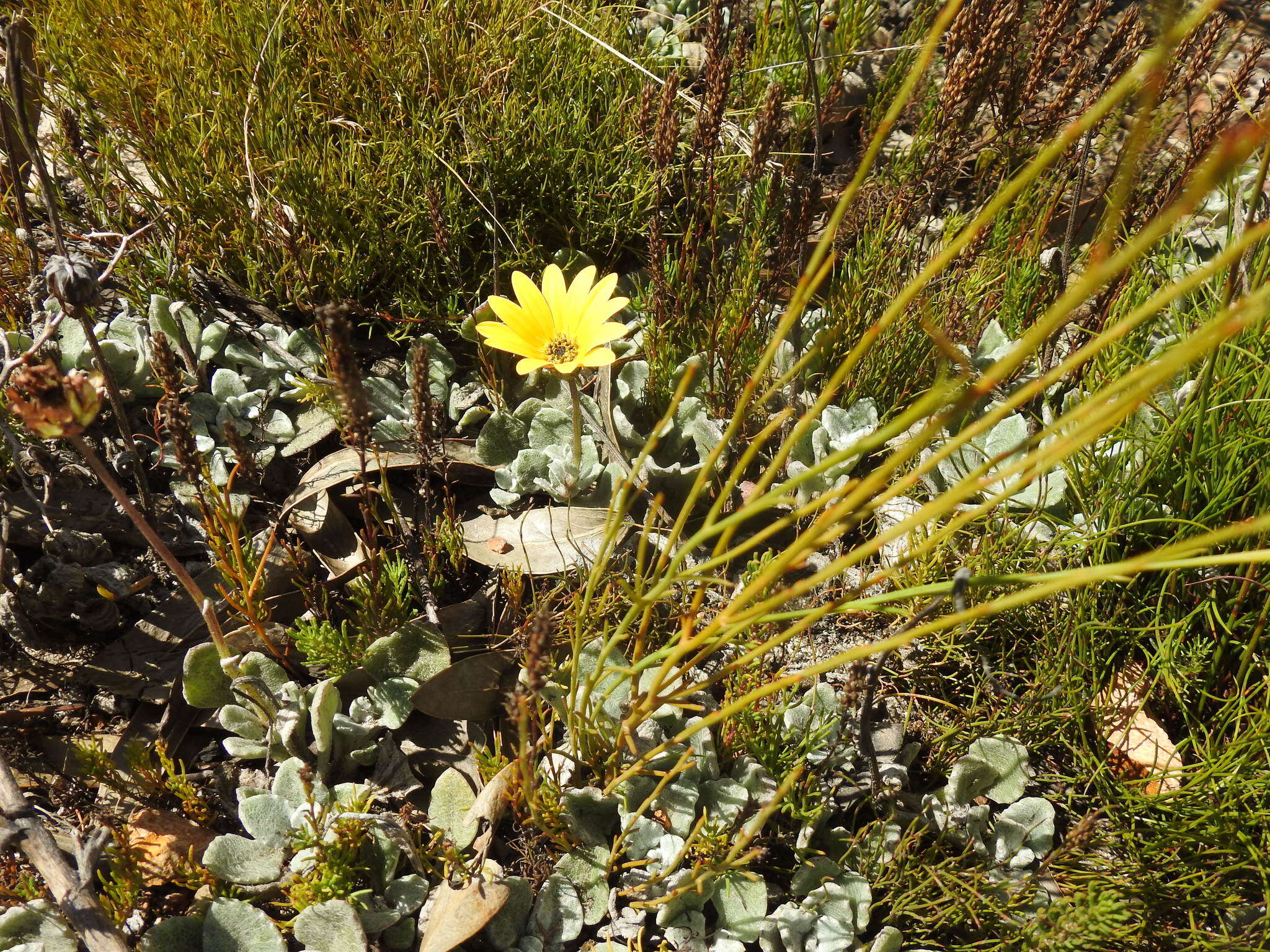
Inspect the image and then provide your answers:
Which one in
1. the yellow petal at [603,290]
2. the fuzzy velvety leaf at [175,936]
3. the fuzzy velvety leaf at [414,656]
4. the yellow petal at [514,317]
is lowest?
the fuzzy velvety leaf at [175,936]

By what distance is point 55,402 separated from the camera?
1.27 meters

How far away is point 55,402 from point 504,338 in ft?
2.78

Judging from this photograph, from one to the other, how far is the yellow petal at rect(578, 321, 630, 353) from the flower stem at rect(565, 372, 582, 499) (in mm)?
70

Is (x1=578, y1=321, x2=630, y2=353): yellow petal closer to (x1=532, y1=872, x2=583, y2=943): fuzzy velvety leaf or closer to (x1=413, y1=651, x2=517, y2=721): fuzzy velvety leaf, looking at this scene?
(x1=413, y1=651, x2=517, y2=721): fuzzy velvety leaf

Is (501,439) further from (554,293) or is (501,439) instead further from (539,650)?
(539,650)

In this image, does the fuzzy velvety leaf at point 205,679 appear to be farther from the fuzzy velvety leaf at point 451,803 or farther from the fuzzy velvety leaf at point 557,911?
the fuzzy velvety leaf at point 557,911

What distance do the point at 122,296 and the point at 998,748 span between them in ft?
7.86

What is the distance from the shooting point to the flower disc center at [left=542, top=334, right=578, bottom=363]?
6.34 feet

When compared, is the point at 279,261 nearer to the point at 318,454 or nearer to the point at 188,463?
the point at 318,454

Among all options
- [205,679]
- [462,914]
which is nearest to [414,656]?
[205,679]

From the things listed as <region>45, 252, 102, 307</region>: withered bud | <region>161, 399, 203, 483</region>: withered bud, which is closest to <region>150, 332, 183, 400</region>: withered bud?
<region>161, 399, 203, 483</region>: withered bud

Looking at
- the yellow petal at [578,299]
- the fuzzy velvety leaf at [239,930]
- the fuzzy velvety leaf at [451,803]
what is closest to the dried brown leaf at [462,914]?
the fuzzy velvety leaf at [451,803]

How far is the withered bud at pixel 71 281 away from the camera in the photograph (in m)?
1.39

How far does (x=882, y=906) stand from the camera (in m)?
1.74
